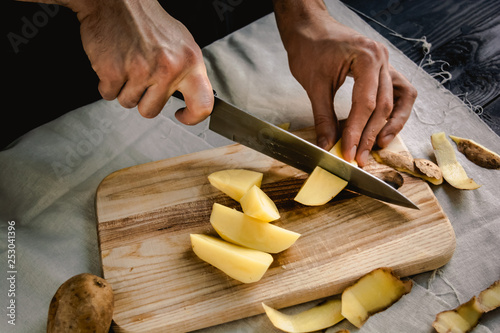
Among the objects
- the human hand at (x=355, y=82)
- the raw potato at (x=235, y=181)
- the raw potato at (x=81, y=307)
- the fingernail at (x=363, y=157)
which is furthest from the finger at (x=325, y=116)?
the raw potato at (x=81, y=307)

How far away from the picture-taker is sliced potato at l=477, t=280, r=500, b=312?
1.20 m

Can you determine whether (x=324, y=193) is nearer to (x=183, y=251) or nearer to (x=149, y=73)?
(x=183, y=251)

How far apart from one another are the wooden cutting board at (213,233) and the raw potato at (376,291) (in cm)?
3

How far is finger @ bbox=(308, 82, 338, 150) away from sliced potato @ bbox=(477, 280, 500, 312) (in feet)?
2.00

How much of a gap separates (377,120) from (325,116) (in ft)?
0.55

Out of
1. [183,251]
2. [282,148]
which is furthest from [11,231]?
[282,148]

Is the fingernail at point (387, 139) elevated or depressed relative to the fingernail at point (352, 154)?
elevated

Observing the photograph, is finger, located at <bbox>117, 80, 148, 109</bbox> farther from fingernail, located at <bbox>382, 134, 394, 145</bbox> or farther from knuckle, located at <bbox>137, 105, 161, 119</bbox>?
fingernail, located at <bbox>382, 134, 394, 145</bbox>

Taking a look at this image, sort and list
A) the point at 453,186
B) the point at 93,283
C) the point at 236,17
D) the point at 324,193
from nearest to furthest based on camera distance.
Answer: the point at 93,283, the point at 324,193, the point at 453,186, the point at 236,17

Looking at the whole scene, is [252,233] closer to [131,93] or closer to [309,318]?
[309,318]

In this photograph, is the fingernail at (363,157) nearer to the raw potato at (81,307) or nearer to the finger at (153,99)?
the finger at (153,99)

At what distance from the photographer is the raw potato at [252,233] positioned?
1.20 meters

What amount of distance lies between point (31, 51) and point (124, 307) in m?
0.95

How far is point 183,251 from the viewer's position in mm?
1238
